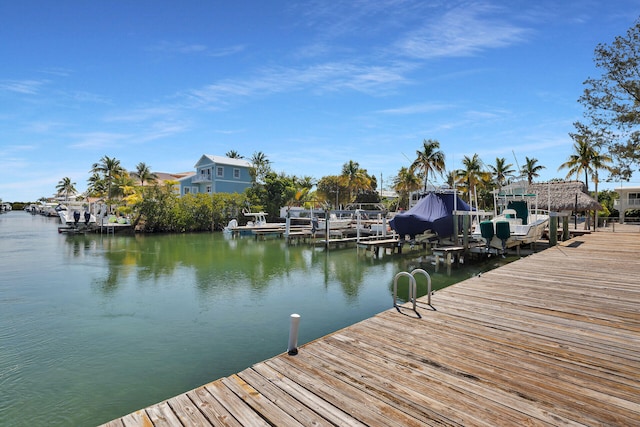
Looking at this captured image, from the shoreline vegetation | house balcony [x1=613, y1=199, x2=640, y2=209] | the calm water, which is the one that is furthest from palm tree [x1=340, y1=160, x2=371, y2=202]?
house balcony [x1=613, y1=199, x2=640, y2=209]

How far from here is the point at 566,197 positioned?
118 feet

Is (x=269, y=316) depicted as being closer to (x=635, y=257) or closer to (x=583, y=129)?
(x=635, y=257)

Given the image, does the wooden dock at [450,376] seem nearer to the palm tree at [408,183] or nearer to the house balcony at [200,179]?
the palm tree at [408,183]

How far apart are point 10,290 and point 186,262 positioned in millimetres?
8012

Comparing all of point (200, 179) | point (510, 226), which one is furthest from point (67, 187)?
point (510, 226)

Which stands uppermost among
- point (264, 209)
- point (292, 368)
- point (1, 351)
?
point (264, 209)

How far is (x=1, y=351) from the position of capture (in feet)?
26.2

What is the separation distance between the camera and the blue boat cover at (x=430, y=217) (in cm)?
1906

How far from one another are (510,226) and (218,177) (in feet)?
134

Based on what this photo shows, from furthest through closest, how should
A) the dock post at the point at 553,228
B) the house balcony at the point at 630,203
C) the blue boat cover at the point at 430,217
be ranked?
the house balcony at the point at 630,203 → the blue boat cover at the point at 430,217 → the dock post at the point at 553,228

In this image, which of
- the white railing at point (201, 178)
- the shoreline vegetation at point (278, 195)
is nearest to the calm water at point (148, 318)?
the shoreline vegetation at point (278, 195)

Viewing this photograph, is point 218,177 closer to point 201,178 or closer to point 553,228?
point 201,178

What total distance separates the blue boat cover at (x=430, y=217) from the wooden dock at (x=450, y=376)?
12.1m

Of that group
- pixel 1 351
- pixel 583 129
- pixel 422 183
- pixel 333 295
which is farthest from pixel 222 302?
pixel 422 183
